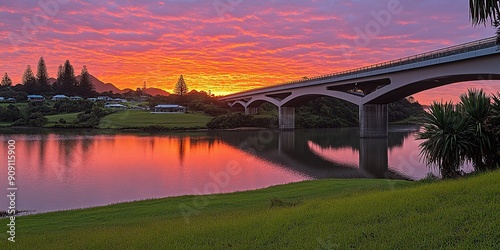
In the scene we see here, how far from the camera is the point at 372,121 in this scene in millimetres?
49531

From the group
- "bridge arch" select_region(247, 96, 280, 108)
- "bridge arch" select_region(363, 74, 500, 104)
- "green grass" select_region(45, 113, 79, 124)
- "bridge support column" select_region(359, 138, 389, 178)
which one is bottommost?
"bridge support column" select_region(359, 138, 389, 178)

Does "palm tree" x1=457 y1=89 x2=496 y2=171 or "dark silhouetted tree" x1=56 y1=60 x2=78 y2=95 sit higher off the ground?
"dark silhouetted tree" x1=56 y1=60 x2=78 y2=95

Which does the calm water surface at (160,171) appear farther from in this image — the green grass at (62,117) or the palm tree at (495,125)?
the green grass at (62,117)

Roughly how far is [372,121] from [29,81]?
10005cm

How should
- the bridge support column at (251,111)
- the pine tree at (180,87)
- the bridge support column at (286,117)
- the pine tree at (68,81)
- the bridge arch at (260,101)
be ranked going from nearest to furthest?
the bridge support column at (286,117) < the bridge arch at (260,101) < the bridge support column at (251,111) < the pine tree at (68,81) < the pine tree at (180,87)

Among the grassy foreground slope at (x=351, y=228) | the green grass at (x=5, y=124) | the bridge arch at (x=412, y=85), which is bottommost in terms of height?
the grassy foreground slope at (x=351, y=228)

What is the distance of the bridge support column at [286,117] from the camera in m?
72.6

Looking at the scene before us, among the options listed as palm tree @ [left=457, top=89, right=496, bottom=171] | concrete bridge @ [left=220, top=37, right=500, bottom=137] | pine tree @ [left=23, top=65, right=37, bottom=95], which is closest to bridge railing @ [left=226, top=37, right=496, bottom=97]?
concrete bridge @ [left=220, top=37, right=500, bottom=137]

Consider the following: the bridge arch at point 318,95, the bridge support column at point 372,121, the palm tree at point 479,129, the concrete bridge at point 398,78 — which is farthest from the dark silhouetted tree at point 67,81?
the palm tree at point 479,129

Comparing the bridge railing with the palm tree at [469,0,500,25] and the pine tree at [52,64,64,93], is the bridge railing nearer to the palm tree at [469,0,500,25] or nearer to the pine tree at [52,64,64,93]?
the palm tree at [469,0,500,25]

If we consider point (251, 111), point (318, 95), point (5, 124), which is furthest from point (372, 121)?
point (5, 124)

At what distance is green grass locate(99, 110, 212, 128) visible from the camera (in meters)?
65.3

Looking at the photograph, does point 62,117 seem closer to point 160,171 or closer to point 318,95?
point 318,95

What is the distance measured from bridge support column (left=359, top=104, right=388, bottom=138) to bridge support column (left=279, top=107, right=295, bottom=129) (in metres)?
24.3
